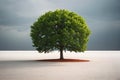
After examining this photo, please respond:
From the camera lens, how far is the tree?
35781mm

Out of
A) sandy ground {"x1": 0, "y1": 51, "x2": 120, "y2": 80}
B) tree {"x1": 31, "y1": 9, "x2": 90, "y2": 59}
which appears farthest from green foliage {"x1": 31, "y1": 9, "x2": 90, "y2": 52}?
sandy ground {"x1": 0, "y1": 51, "x2": 120, "y2": 80}

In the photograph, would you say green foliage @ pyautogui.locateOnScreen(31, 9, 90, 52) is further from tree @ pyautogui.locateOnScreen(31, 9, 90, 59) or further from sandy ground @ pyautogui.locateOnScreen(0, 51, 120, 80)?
sandy ground @ pyautogui.locateOnScreen(0, 51, 120, 80)

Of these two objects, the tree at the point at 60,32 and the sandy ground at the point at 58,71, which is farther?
the tree at the point at 60,32

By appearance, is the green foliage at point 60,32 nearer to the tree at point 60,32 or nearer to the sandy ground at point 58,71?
the tree at point 60,32

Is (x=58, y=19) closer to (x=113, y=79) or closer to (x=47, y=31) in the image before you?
(x=47, y=31)

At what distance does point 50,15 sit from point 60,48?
3853 mm

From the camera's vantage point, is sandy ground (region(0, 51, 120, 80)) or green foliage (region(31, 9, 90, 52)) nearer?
sandy ground (region(0, 51, 120, 80))

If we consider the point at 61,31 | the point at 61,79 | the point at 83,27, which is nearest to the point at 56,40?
the point at 61,31

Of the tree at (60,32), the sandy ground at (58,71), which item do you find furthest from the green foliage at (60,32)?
the sandy ground at (58,71)

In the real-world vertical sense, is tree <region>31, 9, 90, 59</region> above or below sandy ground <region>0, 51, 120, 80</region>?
above

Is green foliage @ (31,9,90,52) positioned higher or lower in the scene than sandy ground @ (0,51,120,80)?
higher

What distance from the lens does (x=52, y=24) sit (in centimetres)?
3619

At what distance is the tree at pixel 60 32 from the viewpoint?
35781 mm

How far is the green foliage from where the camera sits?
35750 millimetres
